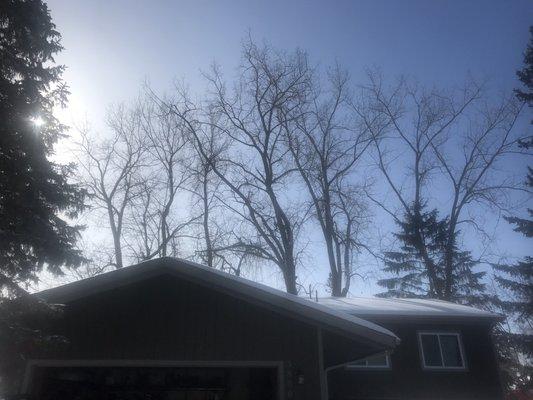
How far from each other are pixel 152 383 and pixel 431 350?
31.6 feet

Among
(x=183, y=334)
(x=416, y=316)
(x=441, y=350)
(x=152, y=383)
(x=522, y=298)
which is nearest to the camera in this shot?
(x=183, y=334)

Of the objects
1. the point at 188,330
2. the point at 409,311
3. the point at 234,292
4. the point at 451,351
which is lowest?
the point at 188,330

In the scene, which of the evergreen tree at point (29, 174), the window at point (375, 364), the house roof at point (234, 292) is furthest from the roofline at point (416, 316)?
the evergreen tree at point (29, 174)

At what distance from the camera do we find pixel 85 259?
31.7 ft

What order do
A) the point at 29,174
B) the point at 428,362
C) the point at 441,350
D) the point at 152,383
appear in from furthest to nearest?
the point at 441,350
the point at 428,362
the point at 152,383
the point at 29,174

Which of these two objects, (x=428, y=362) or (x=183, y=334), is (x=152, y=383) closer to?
(x=183, y=334)

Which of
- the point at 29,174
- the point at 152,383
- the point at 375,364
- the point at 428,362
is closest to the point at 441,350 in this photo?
the point at 428,362

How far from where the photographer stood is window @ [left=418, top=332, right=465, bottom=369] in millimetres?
14000

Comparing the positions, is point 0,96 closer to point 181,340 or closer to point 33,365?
point 33,365

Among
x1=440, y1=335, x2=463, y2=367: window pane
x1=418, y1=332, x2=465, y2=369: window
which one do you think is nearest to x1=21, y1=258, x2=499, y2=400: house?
x1=418, y1=332, x2=465, y2=369: window

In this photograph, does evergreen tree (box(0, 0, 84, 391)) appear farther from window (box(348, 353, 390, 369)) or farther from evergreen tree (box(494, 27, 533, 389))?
evergreen tree (box(494, 27, 533, 389))

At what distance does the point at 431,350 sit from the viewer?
1417cm

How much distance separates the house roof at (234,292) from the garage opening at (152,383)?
1517 mm

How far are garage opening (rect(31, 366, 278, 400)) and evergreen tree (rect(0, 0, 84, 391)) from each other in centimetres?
82
